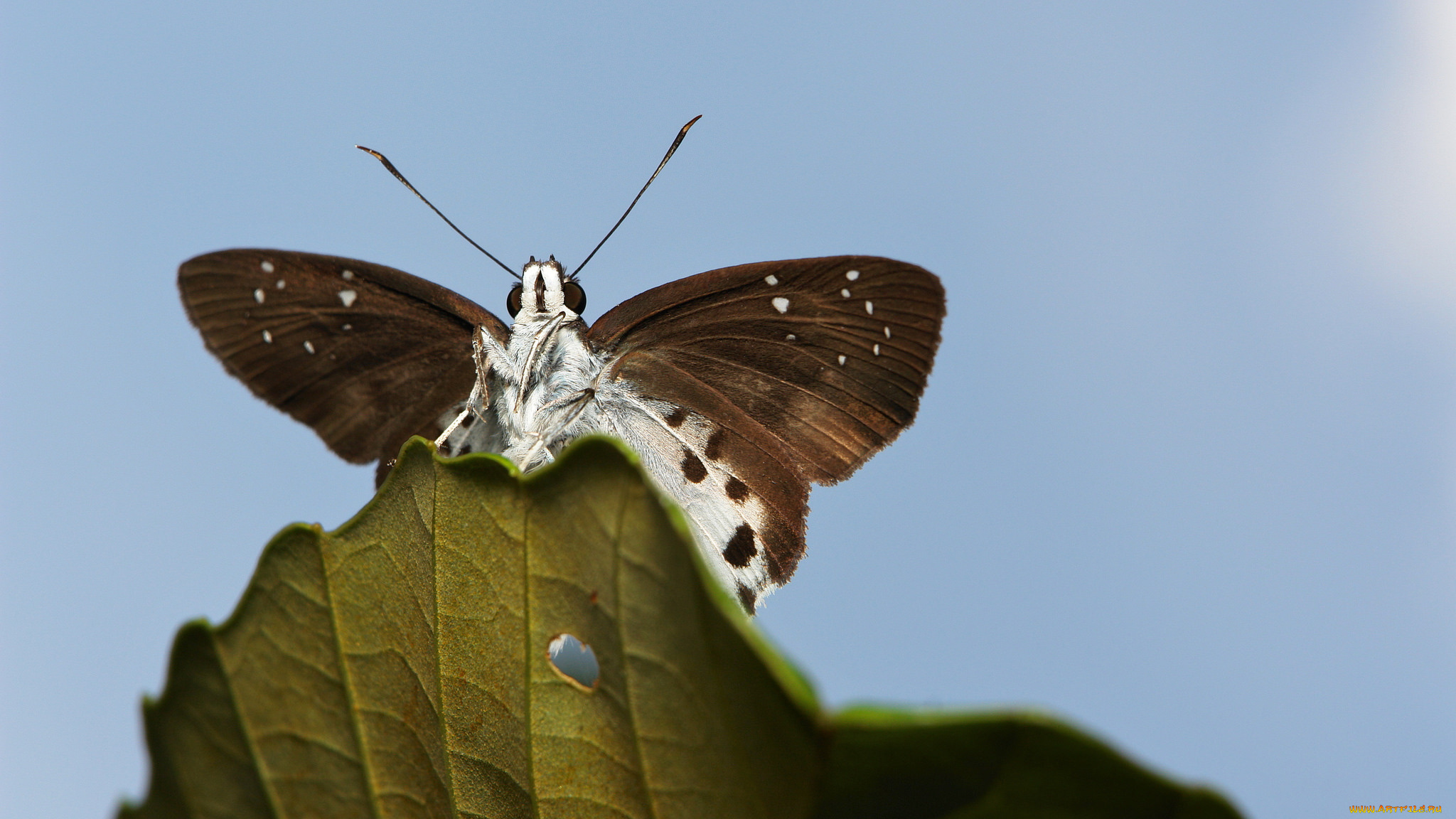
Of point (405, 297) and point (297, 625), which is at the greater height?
point (405, 297)

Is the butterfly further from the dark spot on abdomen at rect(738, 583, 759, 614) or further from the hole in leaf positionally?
the hole in leaf

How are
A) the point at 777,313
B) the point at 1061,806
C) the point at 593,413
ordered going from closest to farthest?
the point at 1061,806
the point at 593,413
the point at 777,313

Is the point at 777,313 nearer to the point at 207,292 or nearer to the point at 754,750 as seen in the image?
the point at 207,292

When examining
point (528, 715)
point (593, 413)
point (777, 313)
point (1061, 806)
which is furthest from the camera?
point (777, 313)

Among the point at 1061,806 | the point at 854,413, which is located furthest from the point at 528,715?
the point at 854,413

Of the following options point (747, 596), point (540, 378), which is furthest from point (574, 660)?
point (747, 596)

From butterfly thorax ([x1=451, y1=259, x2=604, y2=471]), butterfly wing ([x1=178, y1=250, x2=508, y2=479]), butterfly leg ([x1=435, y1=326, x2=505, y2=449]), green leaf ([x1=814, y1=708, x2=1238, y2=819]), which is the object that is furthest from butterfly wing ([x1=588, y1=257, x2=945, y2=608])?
green leaf ([x1=814, y1=708, x2=1238, y2=819])

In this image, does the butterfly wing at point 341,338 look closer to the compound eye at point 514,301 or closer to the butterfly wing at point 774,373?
the compound eye at point 514,301
